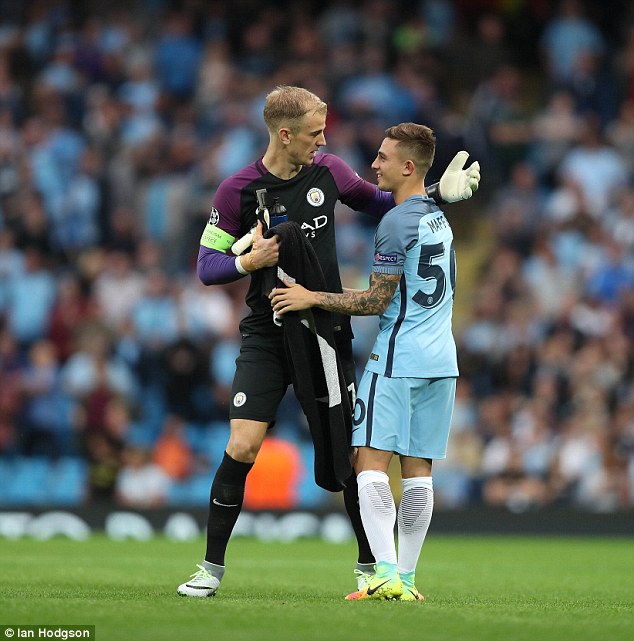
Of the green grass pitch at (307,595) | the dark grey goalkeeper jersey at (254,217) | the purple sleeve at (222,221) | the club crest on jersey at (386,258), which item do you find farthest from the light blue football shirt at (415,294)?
the green grass pitch at (307,595)

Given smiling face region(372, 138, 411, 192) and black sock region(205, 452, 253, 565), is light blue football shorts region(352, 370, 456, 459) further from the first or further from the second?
smiling face region(372, 138, 411, 192)

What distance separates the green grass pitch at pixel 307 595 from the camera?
18.2 feet

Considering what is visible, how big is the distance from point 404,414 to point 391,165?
4.08 ft

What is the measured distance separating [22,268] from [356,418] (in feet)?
32.2

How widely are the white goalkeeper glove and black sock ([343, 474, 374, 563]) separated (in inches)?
59.9

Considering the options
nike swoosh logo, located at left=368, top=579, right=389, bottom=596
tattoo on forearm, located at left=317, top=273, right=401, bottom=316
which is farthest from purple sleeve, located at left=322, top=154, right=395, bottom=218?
nike swoosh logo, located at left=368, top=579, right=389, bottom=596

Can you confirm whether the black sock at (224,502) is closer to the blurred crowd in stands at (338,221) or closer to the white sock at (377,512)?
the white sock at (377,512)

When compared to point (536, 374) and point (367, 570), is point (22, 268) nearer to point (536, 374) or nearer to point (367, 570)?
point (536, 374)

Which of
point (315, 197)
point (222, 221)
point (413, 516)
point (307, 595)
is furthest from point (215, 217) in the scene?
point (307, 595)

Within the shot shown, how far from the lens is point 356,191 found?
7438mm

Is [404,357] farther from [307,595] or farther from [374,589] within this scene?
[307,595]

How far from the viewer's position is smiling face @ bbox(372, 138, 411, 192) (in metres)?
6.98

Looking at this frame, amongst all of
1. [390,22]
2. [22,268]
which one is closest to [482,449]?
[22,268]

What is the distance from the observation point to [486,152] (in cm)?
1712
